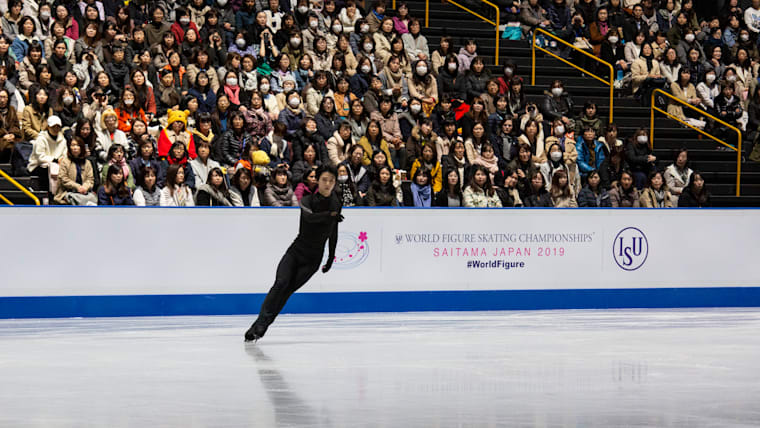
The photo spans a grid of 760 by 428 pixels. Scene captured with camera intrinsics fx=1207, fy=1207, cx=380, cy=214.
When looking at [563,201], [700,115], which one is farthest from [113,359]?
[700,115]

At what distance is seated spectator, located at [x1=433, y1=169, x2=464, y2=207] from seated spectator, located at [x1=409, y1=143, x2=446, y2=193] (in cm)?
47

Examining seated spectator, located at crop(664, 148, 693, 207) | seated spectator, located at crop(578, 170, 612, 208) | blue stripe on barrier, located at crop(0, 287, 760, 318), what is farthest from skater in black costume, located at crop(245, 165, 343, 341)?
seated spectator, located at crop(664, 148, 693, 207)

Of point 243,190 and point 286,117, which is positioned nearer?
point 243,190

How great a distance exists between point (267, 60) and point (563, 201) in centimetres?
495

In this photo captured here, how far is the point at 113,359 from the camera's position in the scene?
32.9 ft

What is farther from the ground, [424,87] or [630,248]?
[424,87]

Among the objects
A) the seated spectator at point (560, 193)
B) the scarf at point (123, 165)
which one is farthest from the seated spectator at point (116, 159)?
the seated spectator at point (560, 193)

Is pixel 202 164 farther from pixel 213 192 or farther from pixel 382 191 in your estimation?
pixel 382 191

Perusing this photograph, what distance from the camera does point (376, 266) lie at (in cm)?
1496

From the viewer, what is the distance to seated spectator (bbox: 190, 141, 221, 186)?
50.8 ft

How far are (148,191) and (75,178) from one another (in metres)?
0.88

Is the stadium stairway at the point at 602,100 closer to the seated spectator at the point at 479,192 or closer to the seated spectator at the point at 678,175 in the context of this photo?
the seated spectator at the point at 678,175

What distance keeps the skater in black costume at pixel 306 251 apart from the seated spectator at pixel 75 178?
3915 mm

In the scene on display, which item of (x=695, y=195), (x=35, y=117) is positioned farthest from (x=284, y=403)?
(x=695, y=195)
